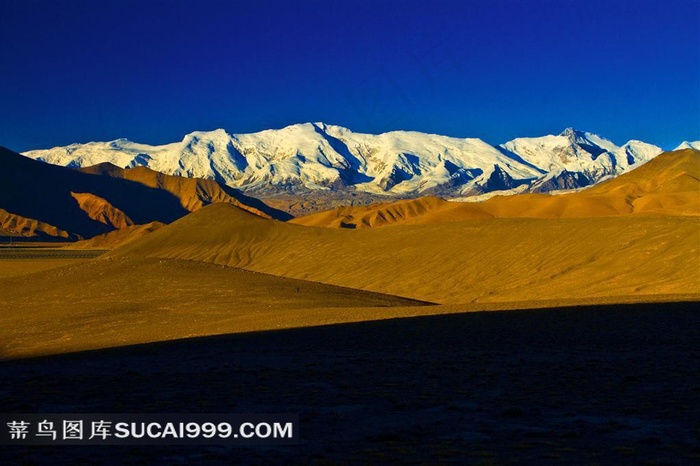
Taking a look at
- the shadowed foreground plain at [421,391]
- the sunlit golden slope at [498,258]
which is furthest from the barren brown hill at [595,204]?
the shadowed foreground plain at [421,391]

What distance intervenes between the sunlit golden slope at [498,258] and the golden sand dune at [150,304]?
52.3ft

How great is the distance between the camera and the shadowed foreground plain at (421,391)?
11047 mm

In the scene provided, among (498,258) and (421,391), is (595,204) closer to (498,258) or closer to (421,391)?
(498,258)

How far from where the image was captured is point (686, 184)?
182m

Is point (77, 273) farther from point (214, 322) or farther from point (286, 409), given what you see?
point (286, 409)

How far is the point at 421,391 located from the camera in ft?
52.6

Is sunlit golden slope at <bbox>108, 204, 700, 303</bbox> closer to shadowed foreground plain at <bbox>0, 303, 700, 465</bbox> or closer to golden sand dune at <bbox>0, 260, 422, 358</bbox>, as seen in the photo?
golden sand dune at <bbox>0, 260, 422, 358</bbox>

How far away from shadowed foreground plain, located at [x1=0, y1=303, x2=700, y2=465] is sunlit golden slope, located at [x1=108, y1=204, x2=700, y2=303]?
29970mm

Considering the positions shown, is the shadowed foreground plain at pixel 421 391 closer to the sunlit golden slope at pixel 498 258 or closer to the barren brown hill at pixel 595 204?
the sunlit golden slope at pixel 498 258

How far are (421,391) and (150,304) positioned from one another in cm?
3231

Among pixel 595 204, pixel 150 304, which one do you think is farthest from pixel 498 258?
pixel 595 204

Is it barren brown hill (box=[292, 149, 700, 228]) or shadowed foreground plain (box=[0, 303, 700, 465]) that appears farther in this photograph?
barren brown hill (box=[292, 149, 700, 228])

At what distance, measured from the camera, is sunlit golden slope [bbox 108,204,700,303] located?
57466 mm

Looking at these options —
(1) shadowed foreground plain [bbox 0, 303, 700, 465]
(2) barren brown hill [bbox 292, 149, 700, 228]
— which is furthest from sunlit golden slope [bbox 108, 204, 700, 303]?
(2) barren brown hill [bbox 292, 149, 700, 228]
